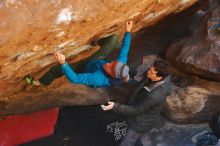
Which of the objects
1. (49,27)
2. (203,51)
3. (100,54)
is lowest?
(203,51)

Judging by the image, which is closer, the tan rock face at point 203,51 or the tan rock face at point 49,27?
the tan rock face at point 49,27

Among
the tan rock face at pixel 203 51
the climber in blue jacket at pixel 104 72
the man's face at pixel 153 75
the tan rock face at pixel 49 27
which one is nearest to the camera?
the tan rock face at pixel 49 27

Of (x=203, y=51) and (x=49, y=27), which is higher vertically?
(x=49, y=27)

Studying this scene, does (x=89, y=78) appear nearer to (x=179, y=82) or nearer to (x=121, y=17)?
(x=121, y=17)

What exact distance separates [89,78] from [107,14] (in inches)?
33.3

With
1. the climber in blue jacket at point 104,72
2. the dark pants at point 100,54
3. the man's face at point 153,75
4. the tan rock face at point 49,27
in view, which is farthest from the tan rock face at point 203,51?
the man's face at point 153,75

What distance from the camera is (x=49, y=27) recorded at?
426 centimetres

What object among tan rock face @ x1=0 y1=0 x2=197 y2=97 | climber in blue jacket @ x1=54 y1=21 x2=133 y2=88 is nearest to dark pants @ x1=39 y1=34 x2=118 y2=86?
tan rock face @ x1=0 y1=0 x2=197 y2=97

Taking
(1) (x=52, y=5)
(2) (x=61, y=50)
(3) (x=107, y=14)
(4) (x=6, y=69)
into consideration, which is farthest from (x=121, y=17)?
(4) (x=6, y=69)

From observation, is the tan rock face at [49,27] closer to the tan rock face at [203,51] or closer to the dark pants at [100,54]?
the dark pants at [100,54]

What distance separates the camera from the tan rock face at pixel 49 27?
3980mm

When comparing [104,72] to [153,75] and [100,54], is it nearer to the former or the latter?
[153,75]

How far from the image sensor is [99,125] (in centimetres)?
550

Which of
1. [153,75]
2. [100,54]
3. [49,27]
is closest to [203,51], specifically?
[100,54]
